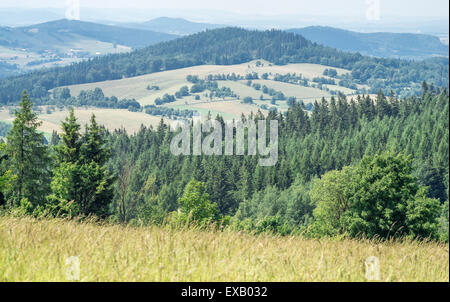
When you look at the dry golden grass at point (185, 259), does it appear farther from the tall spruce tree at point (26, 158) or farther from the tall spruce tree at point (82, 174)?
the tall spruce tree at point (26, 158)

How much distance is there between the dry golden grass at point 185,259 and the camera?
6.06 meters

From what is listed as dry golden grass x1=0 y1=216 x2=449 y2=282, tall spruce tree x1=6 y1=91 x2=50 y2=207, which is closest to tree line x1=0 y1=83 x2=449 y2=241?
tall spruce tree x1=6 y1=91 x2=50 y2=207

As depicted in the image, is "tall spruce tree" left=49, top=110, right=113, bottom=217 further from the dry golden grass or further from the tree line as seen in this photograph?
the dry golden grass

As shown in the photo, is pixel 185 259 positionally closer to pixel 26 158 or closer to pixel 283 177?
pixel 26 158

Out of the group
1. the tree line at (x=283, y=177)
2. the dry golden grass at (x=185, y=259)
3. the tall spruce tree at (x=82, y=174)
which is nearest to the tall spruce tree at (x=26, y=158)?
the tree line at (x=283, y=177)

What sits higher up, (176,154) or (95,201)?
(95,201)

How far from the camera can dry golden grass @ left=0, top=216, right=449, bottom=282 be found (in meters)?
6.06

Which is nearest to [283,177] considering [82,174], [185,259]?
[82,174]

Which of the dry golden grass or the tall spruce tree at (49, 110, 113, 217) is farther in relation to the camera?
the tall spruce tree at (49, 110, 113, 217)
